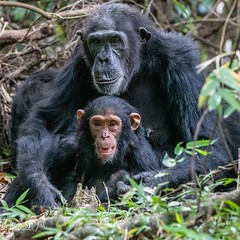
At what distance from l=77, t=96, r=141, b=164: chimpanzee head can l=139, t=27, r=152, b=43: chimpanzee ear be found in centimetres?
86

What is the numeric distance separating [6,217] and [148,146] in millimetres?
2055

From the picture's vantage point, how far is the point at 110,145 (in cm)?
795

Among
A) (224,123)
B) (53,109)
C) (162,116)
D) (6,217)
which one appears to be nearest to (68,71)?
(53,109)

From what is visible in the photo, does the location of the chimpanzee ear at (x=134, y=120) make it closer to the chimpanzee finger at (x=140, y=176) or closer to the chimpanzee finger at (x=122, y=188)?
the chimpanzee finger at (x=140, y=176)

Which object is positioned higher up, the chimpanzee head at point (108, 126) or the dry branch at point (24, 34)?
the dry branch at point (24, 34)

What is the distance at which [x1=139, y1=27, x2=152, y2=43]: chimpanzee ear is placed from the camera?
8.73 meters

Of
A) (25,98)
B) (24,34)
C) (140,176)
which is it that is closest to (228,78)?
(140,176)

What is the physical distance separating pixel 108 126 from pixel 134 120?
1.08 feet

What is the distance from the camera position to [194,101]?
27.6 feet

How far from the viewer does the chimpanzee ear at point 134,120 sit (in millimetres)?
8234

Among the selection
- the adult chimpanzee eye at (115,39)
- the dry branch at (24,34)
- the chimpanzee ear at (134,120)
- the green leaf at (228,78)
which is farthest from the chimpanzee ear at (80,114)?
the green leaf at (228,78)

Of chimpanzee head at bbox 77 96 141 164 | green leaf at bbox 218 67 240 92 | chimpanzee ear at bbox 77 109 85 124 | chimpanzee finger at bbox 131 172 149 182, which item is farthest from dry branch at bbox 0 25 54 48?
green leaf at bbox 218 67 240 92

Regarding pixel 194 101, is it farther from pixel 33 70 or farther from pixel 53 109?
pixel 33 70

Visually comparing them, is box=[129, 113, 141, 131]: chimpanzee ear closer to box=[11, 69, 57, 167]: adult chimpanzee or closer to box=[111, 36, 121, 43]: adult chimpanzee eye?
box=[111, 36, 121, 43]: adult chimpanzee eye
